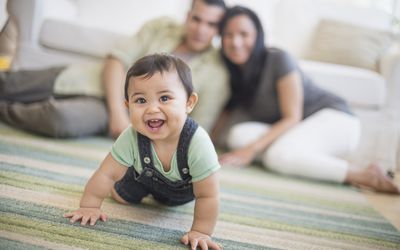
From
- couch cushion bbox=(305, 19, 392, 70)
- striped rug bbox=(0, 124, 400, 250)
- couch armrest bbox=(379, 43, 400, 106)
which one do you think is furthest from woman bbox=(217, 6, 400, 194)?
couch cushion bbox=(305, 19, 392, 70)

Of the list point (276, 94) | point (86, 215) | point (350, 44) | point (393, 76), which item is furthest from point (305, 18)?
point (86, 215)

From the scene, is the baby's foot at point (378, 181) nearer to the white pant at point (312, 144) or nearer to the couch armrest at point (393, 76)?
the white pant at point (312, 144)

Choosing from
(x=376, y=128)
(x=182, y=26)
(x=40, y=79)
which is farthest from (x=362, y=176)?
(x=40, y=79)

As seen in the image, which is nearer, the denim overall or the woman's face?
the denim overall

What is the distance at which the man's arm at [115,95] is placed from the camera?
1.44 meters

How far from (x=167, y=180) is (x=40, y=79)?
930mm

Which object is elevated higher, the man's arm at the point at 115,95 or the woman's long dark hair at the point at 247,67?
the woman's long dark hair at the point at 247,67

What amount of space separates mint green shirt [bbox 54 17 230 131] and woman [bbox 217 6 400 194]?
0.06 metres

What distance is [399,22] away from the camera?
7.79 feet

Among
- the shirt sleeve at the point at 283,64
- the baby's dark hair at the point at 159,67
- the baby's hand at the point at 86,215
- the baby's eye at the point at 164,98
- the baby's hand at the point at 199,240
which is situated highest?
the baby's dark hair at the point at 159,67

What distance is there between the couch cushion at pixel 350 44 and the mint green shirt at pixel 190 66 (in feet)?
2.36

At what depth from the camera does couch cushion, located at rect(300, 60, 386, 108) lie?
166 cm

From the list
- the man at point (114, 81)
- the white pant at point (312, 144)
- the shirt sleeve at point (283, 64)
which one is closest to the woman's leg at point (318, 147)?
the white pant at point (312, 144)

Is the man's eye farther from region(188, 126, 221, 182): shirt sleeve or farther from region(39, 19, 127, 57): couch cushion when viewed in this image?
region(39, 19, 127, 57): couch cushion
